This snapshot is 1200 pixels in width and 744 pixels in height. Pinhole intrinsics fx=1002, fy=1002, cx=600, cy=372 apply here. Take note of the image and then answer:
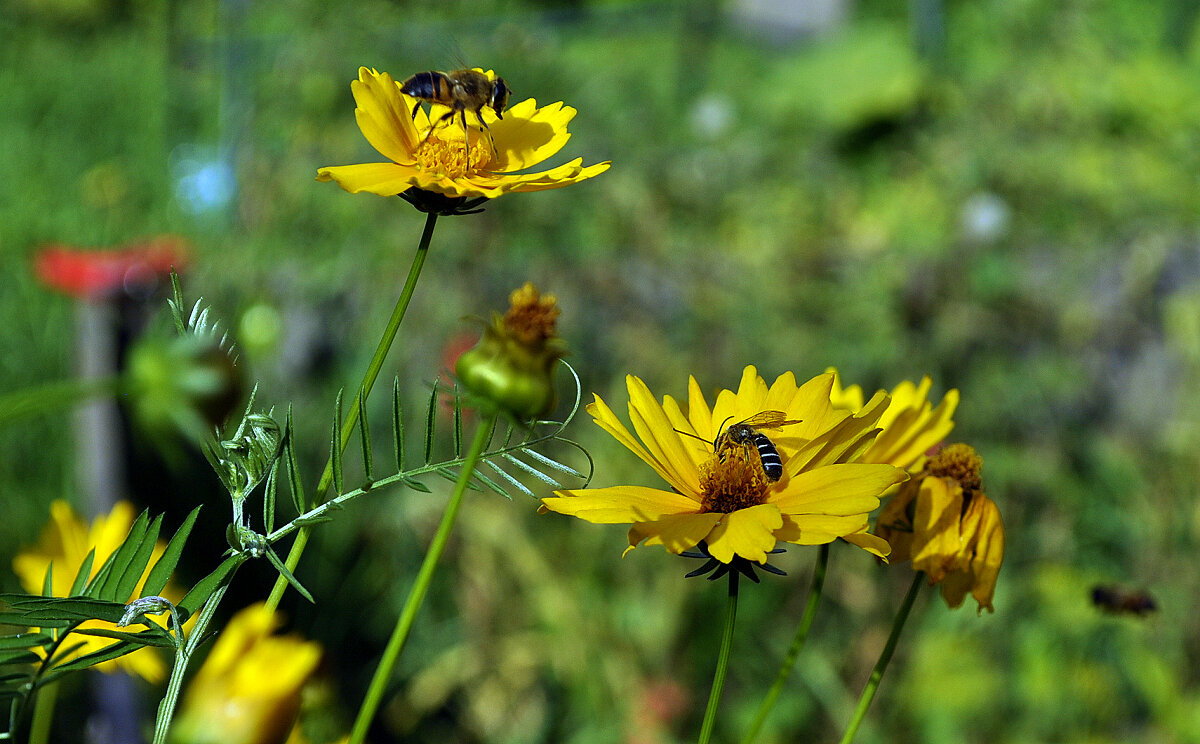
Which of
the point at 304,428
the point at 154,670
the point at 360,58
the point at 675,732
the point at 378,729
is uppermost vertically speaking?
the point at 154,670

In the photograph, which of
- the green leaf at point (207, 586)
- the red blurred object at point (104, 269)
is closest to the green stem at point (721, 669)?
the green leaf at point (207, 586)

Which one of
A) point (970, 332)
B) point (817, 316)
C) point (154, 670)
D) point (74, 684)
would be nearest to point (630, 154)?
point (817, 316)

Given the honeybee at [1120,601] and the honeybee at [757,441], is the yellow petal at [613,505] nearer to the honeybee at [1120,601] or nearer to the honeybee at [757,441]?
the honeybee at [757,441]

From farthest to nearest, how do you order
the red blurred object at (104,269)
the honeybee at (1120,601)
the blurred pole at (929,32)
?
1. the blurred pole at (929,32)
2. the red blurred object at (104,269)
3. the honeybee at (1120,601)

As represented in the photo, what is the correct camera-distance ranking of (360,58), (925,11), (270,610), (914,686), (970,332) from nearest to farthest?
(270,610), (914,686), (970,332), (360,58), (925,11)

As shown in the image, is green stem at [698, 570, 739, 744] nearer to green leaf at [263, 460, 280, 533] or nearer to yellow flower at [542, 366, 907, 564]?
yellow flower at [542, 366, 907, 564]

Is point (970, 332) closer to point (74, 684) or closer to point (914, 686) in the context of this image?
point (914, 686)
